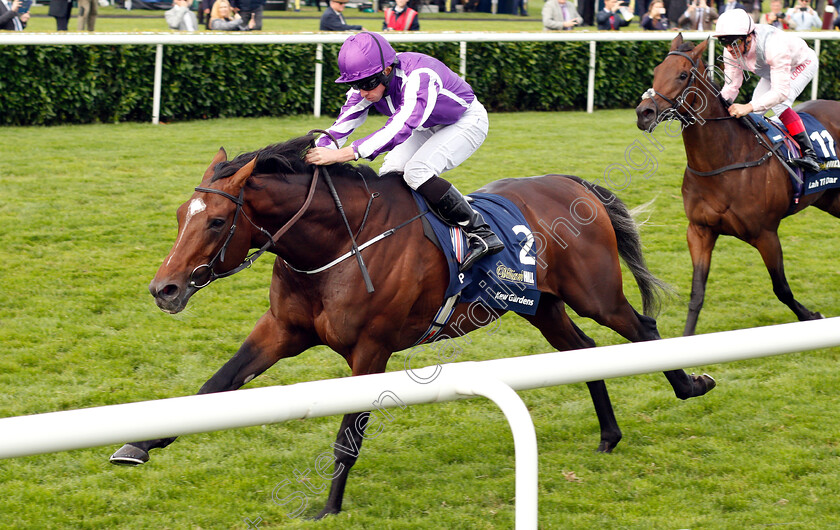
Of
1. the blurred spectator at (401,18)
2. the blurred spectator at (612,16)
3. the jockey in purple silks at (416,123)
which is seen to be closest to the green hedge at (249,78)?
the blurred spectator at (401,18)

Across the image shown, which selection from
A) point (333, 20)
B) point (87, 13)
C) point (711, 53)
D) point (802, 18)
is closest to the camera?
point (711, 53)

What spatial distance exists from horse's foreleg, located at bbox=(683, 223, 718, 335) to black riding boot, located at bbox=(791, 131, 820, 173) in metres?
0.65

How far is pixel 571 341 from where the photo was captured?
4285mm

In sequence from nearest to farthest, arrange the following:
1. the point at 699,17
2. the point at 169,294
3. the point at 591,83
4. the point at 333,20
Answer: the point at 169,294, the point at 591,83, the point at 333,20, the point at 699,17

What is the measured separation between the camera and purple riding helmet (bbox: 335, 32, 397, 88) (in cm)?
349

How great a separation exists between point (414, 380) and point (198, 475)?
247cm

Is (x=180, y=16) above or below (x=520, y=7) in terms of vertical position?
above

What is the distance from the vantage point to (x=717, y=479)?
3.85 meters

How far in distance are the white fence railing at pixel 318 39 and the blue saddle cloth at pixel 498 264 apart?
683cm

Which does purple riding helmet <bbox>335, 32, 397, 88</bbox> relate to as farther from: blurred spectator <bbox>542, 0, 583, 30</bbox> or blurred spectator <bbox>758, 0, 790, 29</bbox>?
blurred spectator <bbox>758, 0, 790, 29</bbox>

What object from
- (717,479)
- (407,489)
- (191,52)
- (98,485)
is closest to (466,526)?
(407,489)

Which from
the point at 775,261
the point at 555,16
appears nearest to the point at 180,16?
the point at 555,16

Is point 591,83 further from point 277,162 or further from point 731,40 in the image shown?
point 277,162

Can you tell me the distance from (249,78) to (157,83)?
1055 mm
